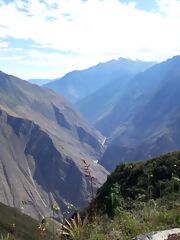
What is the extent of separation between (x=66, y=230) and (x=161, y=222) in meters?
1.78

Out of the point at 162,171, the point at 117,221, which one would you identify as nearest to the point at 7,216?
the point at 162,171

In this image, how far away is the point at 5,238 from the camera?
5789mm

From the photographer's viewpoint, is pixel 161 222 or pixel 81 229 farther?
pixel 161 222

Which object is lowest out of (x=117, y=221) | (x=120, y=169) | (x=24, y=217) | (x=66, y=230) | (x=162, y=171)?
(x=24, y=217)

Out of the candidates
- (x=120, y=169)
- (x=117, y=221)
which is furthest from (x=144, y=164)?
(x=117, y=221)

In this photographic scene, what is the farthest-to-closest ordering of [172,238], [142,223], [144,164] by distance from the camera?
[144,164] < [142,223] < [172,238]

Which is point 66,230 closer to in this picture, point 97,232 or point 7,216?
point 97,232

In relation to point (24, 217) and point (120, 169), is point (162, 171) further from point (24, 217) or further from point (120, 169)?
point (24, 217)

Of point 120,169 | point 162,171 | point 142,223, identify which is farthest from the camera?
point 120,169

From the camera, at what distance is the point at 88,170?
5.61m

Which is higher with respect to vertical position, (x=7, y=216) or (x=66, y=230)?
(x=66, y=230)

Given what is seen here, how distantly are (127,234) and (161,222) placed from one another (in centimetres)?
64

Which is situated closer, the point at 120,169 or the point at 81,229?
the point at 81,229

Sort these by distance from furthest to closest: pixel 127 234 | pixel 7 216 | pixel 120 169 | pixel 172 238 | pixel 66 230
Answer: pixel 7 216 → pixel 120 169 → pixel 127 234 → pixel 66 230 → pixel 172 238
